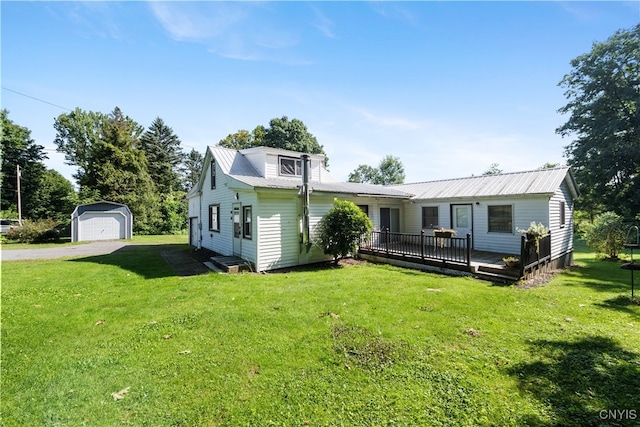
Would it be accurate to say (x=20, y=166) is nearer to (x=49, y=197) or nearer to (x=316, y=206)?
(x=49, y=197)

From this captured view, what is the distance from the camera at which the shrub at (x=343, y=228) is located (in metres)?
10.2

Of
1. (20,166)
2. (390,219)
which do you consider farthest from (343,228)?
(20,166)

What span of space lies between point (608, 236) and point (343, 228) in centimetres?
1390

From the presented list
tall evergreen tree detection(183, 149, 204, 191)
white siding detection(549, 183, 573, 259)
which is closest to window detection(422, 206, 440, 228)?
white siding detection(549, 183, 573, 259)

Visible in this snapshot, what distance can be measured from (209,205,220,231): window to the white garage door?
12404 millimetres

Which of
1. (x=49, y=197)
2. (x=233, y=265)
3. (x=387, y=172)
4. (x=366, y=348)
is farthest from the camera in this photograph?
(x=387, y=172)

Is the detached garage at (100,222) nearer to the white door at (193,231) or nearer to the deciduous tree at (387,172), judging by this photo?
the white door at (193,231)

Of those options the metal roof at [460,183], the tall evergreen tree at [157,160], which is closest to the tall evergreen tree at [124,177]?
the tall evergreen tree at [157,160]

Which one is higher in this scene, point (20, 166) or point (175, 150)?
point (175, 150)

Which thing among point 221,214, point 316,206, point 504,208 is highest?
point 316,206

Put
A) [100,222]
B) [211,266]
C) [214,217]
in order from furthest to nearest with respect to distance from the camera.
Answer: [100,222] → [214,217] → [211,266]

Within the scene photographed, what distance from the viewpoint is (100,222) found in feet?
69.0

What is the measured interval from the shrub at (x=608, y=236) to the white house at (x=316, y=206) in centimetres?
233

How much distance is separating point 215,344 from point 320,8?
8990 mm
